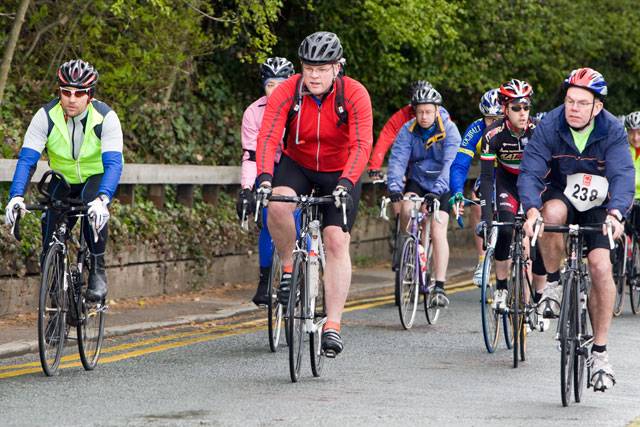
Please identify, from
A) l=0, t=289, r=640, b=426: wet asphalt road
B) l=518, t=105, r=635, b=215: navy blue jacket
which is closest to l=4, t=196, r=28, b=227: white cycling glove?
l=0, t=289, r=640, b=426: wet asphalt road

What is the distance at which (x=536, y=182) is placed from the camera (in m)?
8.53

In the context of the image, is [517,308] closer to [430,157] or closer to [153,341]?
[153,341]

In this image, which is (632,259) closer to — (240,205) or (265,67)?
(265,67)

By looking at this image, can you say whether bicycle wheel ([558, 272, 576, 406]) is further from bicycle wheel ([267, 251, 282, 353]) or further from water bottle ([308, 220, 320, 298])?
bicycle wheel ([267, 251, 282, 353])

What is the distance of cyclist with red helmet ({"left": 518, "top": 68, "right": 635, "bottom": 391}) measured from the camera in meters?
8.41

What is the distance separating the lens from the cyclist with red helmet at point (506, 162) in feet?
35.9

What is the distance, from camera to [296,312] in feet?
29.3

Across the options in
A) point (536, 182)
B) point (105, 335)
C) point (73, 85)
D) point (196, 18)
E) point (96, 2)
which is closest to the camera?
point (536, 182)

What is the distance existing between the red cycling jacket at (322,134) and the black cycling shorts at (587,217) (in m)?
1.19

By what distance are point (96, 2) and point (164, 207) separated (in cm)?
248

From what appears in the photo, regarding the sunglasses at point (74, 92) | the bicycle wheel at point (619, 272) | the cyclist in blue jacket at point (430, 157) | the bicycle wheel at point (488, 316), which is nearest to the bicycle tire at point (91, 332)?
the sunglasses at point (74, 92)

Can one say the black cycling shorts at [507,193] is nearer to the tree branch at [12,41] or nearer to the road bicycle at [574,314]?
the road bicycle at [574,314]

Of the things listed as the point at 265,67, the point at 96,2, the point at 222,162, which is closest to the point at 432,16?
the point at 222,162

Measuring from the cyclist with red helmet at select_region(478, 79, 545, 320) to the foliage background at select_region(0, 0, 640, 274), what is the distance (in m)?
3.90
